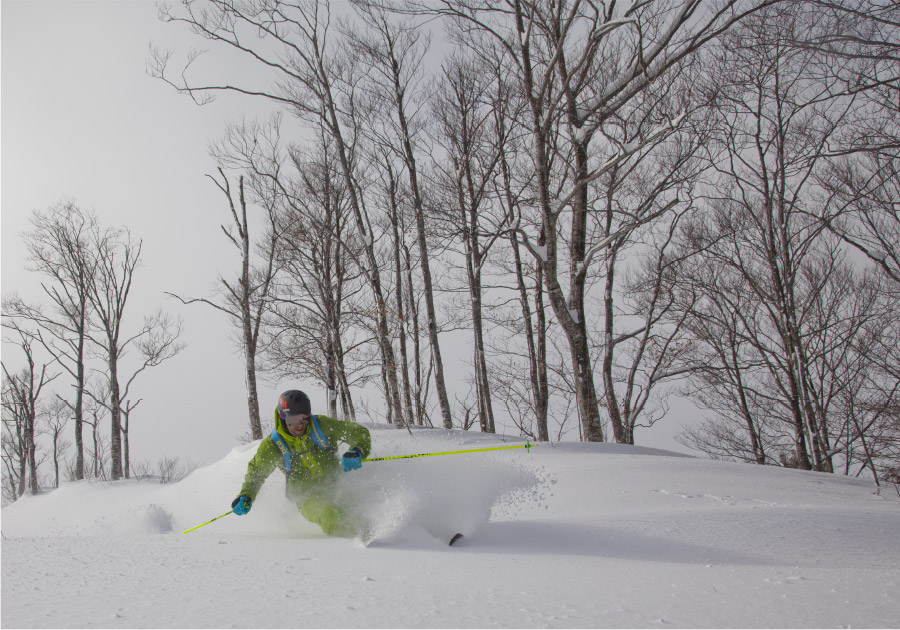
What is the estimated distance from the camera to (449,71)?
14852 mm

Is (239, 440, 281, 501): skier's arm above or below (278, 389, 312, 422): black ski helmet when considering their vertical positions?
below

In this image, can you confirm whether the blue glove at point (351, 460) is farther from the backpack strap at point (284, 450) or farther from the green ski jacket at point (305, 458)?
the backpack strap at point (284, 450)

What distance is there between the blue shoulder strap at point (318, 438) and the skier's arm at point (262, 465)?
39 centimetres

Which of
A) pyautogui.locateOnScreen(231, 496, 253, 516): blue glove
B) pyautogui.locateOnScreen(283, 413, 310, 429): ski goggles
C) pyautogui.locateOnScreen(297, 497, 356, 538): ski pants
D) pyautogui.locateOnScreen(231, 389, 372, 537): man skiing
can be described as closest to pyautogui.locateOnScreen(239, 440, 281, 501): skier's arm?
pyautogui.locateOnScreen(231, 389, 372, 537): man skiing

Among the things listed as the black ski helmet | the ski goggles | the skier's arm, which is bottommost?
the skier's arm

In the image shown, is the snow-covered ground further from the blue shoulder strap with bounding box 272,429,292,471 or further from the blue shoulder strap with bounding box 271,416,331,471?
the blue shoulder strap with bounding box 272,429,292,471

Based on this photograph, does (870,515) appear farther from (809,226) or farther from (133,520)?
(809,226)

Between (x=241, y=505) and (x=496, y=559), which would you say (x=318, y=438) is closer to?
(x=241, y=505)

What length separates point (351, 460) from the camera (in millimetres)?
4328

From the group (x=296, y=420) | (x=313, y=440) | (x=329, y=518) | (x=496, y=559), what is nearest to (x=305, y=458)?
(x=313, y=440)

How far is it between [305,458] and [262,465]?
1.31ft

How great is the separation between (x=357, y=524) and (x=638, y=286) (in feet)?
43.4

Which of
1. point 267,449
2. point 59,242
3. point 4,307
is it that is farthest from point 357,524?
point 4,307

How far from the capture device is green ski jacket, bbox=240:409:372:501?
4.60 meters
